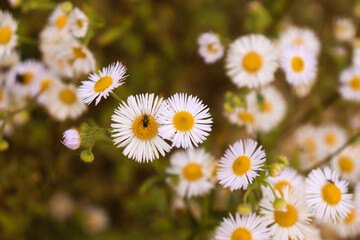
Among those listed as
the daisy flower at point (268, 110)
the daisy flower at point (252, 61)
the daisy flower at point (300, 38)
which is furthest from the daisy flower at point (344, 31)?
the daisy flower at point (252, 61)

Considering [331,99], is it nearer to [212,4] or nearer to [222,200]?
[222,200]

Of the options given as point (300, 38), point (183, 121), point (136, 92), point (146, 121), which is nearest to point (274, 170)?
point (183, 121)

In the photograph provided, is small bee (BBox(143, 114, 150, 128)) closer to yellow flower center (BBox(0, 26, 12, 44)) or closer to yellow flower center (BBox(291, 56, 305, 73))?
yellow flower center (BBox(291, 56, 305, 73))

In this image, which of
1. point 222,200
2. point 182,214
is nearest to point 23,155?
point 182,214

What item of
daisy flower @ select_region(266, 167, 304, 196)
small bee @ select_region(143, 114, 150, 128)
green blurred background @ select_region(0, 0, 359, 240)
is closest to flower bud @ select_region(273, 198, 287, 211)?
daisy flower @ select_region(266, 167, 304, 196)

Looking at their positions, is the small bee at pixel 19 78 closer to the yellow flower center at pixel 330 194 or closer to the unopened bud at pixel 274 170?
the unopened bud at pixel 274 170
